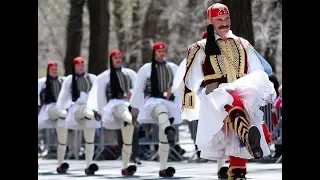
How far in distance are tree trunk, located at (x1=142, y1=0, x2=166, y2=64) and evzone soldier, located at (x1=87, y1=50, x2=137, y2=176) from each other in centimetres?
1889

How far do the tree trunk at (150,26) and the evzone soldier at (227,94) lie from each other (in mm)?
25510

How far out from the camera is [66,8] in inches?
1634

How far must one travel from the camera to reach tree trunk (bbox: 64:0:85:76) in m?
34.5

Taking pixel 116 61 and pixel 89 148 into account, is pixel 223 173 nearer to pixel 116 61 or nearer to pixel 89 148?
pixel 116 61

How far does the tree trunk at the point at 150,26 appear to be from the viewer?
→ 3838 centimetres

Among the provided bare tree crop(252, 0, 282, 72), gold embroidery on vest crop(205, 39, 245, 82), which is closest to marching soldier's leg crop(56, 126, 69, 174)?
bare tree crop(252, 0, 282, 72)

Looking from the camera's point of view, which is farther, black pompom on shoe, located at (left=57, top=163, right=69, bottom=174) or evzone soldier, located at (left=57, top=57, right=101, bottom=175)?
black pompom on shoe, located at (left=57, top=163, right=69, bottom=174)

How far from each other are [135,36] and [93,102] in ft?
79.3

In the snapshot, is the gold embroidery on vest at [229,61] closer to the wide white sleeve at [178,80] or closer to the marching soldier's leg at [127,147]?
the wide white sleeve at [178,80]

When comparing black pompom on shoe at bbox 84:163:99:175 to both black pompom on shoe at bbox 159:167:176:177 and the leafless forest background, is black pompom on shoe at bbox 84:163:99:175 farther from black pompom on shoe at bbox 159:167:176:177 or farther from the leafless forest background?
the leafless forest background

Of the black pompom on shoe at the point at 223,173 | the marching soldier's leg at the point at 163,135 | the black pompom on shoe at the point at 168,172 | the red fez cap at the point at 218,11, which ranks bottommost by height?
the black pompom on shoe at the point at 168,172

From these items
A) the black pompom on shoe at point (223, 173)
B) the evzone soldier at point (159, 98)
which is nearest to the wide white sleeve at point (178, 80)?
the evzone soldier at point (159, 98)

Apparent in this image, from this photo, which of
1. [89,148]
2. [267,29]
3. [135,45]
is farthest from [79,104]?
[135,45]

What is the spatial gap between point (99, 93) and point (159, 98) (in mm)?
1626
